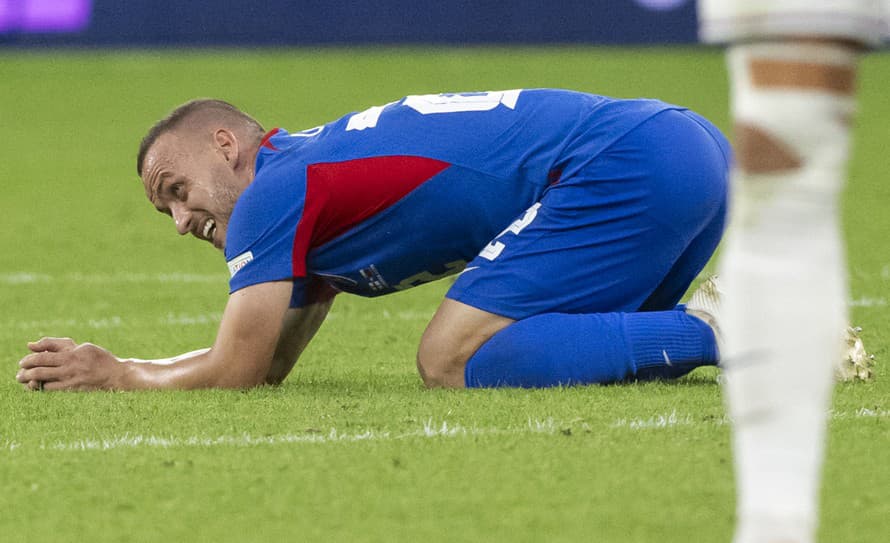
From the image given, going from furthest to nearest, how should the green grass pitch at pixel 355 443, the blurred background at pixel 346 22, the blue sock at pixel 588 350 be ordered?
the blurred background at pixel 346 22, the blue sock at pixel 588 350, the green grass pitch at pixel 355 443

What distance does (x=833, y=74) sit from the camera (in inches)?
76.5

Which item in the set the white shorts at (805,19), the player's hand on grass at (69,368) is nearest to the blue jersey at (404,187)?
the player's hand on grass at (69,368)

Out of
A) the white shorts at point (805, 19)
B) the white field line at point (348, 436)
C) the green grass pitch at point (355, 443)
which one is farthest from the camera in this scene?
the white field line at point (348, 436)

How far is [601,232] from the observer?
404cm

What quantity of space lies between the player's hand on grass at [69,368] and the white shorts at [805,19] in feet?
8.00

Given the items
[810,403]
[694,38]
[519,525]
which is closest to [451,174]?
[519,525]

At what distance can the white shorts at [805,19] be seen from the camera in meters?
1.93

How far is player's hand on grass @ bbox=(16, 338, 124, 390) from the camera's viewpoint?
407 centimetres

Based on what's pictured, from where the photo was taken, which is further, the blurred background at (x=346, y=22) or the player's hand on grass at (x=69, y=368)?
the blurred background at (x=346, y=22)

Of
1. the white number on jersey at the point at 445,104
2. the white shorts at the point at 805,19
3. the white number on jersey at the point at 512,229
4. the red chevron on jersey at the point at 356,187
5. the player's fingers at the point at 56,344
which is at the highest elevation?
the white shorts at the point at 805,19

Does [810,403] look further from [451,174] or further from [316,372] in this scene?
[316,372]

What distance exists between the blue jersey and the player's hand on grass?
0.40 metres

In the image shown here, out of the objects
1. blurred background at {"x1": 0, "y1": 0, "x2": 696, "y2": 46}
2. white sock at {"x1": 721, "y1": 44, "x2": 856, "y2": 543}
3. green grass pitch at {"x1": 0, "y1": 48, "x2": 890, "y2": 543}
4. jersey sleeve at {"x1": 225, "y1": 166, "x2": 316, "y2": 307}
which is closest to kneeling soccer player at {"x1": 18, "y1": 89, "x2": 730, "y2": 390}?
jersey sleeve at {"x1": 225, "y1": 166, "x2": 316, "y2": 307}

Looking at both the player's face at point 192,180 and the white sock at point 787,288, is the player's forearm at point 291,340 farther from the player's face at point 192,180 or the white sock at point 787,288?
the white sock at point 787,288
